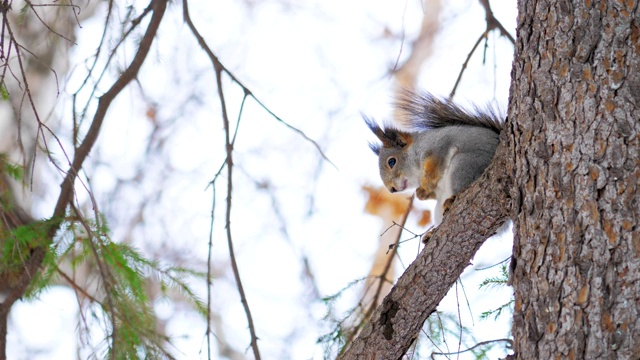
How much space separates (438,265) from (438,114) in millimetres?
642

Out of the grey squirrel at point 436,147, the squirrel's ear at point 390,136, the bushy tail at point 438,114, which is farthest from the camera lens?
the squirrel's ear at point 390,136

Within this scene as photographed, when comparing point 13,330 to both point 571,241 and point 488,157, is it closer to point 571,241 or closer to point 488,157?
point 488,157

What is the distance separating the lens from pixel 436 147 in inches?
84.1

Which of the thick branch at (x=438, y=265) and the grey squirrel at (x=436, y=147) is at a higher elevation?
the grey squirrel at (x=436, y=147)

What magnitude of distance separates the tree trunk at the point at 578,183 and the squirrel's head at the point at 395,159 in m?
0.86

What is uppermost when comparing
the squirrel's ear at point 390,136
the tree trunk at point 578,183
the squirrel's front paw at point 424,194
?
the squirrel's ear at point 390,136

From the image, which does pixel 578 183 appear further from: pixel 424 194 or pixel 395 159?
pixel 395 159

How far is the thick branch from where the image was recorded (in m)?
1.65

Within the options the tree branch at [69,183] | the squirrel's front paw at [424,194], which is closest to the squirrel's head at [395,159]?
the squirrel's front paw at [424,194]

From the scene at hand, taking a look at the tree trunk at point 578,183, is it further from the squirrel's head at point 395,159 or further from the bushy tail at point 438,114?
the squirrel's head at point 395,159

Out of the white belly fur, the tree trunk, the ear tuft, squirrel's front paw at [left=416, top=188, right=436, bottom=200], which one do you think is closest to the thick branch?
the tree trunk

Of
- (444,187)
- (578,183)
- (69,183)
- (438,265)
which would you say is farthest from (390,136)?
(578,183)

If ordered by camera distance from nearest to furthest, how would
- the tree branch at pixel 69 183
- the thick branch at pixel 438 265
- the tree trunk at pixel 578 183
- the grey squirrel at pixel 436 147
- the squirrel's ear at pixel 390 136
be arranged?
the tree trunk at pixel 578 183 < the thick branch at pixel 438 265 < the grey squirrel at pixel 436 147 < the tree branch at pixel 69 183 < the squirrel's ear at pixel 390 136

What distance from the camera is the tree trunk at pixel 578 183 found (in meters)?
1.32
